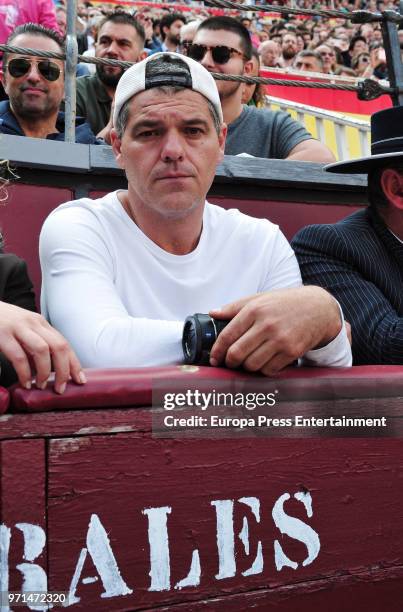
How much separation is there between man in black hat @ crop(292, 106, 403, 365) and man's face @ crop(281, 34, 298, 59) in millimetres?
7875

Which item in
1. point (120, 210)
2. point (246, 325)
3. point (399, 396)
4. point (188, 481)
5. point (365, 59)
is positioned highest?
point (365, 59)

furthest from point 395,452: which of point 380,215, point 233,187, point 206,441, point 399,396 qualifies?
A: point 233,187

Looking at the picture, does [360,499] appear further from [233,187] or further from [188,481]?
[233,187]

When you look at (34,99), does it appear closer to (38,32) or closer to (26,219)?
(38,32)

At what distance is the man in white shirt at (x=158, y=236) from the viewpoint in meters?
1.86

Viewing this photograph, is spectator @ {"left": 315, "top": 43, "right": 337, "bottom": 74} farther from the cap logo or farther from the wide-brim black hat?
the cap logo

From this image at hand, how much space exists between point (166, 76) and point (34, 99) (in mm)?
1451

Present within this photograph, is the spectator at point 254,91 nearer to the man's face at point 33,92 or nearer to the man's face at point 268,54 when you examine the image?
the man's face at point 33,92

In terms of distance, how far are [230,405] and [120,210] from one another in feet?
2.99

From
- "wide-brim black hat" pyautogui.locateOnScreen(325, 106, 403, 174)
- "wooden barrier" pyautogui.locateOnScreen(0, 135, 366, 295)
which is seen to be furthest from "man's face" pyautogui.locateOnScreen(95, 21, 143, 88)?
"wide-brim black hat" pyautogui.locateOnScreen(325, 106, 403, 174)

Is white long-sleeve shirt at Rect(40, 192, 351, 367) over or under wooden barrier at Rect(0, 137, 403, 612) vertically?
over

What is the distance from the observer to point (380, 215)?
2.51 m

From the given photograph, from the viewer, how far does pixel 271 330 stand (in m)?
1.49

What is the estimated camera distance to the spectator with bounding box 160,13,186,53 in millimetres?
7984
